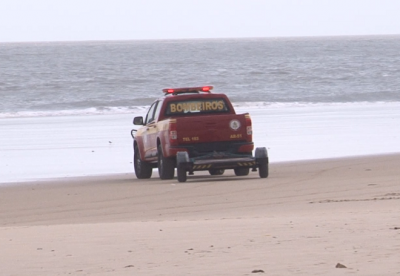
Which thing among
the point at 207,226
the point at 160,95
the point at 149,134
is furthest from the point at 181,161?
the point at 160,95

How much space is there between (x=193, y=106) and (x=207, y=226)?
696cm

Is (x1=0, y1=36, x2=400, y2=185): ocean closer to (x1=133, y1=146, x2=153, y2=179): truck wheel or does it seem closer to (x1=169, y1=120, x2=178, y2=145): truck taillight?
(x1=133, y1=146, x2=153, y2=179): truck wheel

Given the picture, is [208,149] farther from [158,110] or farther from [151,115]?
[151,115]

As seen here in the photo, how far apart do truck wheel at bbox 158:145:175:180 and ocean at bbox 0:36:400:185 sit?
7.24 feet

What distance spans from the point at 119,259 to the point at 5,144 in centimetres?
1605

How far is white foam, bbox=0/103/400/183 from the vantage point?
17953mm

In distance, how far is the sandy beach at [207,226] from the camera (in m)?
6.59

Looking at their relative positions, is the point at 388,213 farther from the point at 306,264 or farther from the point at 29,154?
the point at 29,154

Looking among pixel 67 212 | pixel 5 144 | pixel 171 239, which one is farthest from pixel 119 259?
pixel 5 144

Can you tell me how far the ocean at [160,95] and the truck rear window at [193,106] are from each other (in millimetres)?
2392

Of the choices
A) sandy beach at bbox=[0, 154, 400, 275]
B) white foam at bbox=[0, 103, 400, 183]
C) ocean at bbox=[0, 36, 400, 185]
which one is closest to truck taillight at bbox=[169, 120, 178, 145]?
sandy beach at bbox=[0, 154, 400, 275]

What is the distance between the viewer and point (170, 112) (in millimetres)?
15359

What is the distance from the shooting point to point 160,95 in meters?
47.5

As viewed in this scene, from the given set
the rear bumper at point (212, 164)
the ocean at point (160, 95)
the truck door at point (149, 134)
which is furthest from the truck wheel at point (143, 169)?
the rear bumper at point (212, 164)
